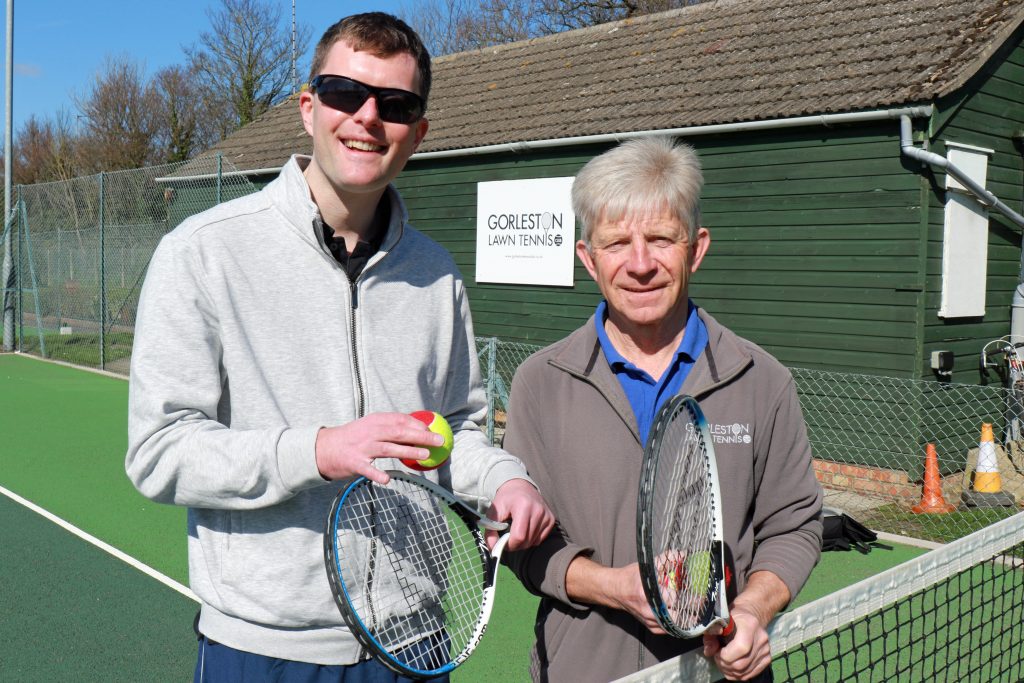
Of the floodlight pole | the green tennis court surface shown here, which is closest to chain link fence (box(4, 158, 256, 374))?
the floodlight pole

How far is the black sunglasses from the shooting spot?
2.25 m

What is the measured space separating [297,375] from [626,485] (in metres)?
0.79

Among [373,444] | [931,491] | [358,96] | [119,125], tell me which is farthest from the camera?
[119,125]

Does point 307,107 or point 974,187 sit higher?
point 974,187

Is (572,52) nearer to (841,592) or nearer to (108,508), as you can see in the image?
(108,508)

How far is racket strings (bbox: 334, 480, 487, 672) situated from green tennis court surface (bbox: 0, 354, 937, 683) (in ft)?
9.05

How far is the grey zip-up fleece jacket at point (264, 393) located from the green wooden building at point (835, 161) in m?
7.75

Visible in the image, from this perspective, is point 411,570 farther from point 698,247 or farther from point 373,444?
point 698,247

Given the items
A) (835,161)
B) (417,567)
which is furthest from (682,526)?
(835,161)

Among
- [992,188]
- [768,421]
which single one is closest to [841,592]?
[768,421]

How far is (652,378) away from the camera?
2.40 metres

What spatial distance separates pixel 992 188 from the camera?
10102mm

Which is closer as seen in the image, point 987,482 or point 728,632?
point 728,632

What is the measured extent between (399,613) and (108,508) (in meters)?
6.85
